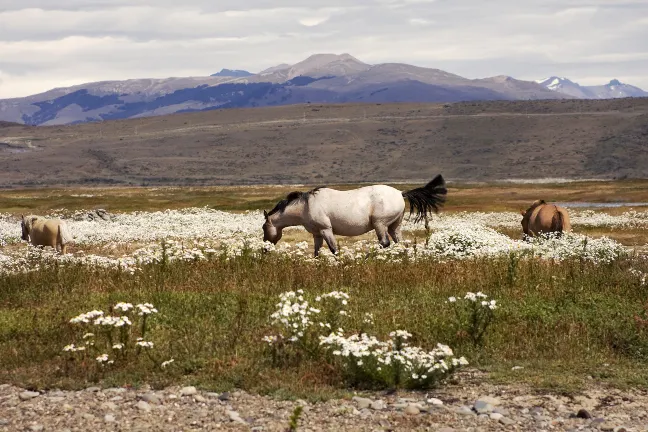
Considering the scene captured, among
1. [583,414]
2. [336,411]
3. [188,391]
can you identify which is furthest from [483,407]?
[188,391]

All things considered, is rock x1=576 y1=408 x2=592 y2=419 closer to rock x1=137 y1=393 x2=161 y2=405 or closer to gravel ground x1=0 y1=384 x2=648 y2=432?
gravel ground x1=0 y1=384 x2=648 y2=432

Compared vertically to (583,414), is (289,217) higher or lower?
higher

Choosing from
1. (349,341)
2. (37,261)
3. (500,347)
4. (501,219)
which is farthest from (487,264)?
(501,219)

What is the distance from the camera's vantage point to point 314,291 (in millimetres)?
14141

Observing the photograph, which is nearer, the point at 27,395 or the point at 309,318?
the point at 27,395

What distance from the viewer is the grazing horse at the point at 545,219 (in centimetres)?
2823

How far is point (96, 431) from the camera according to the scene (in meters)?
8.17

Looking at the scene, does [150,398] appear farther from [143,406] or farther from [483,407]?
[483,407]

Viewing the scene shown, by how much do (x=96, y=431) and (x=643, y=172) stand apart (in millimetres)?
171626

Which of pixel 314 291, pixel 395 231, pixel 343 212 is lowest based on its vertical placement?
pixel 395 231

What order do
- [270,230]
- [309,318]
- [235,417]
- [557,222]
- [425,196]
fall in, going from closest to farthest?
[235,417], [309,318], [270,230], [425,196], [557,222]

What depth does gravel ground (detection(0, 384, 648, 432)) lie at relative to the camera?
8.31 metres

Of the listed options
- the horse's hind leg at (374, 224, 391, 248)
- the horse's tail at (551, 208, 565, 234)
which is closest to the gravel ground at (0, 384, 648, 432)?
the horse's hind leg at (374, 224, 391, 248)

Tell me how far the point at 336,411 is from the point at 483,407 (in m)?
1.63
